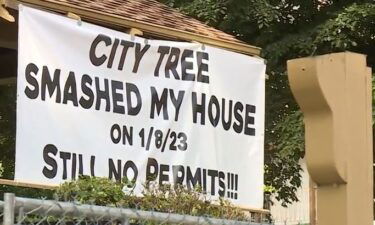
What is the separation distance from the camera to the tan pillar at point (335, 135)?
10.0 ft

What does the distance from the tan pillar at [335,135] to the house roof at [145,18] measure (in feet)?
11.6

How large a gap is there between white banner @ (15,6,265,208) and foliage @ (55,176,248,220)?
0.92ft

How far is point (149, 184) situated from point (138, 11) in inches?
80.4

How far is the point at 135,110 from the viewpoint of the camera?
262 inches

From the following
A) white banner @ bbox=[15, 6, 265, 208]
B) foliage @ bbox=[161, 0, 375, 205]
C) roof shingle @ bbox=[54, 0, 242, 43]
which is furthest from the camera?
foliage @ bbox=[161, 0, 375, 205]

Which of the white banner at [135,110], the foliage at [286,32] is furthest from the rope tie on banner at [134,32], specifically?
the foliage at [286,32]

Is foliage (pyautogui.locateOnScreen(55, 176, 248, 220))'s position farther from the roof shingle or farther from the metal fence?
the roof shingle

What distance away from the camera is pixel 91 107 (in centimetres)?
634

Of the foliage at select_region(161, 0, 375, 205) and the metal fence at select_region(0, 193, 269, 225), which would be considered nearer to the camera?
the metal fence at select_region(0, 193, 269, 225)

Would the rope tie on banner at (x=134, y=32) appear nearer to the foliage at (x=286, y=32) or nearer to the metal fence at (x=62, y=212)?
the foliage at (x=286, y=32)

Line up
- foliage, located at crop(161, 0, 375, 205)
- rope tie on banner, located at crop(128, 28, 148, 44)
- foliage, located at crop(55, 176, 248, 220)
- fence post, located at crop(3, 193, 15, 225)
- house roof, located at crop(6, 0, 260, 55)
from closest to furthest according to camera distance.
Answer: fence post, located at crop(3, 193, 15, 225) < foliage, located at crop(55, 176, 248, 220) < house roof, located at crop(6, 0, 260, 55) < rope tie on banner, located at crop(128, 28, 148, 44) < foliage, located at crop(161, 0, 375, 205)

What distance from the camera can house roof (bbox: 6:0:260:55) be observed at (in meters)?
6.52

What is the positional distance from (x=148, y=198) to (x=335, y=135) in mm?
3250

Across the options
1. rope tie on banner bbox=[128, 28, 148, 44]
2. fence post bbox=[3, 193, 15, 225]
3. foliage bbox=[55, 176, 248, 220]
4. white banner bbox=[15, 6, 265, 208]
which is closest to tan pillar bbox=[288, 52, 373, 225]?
fence post bbox=[3, 193, 15, 225]
